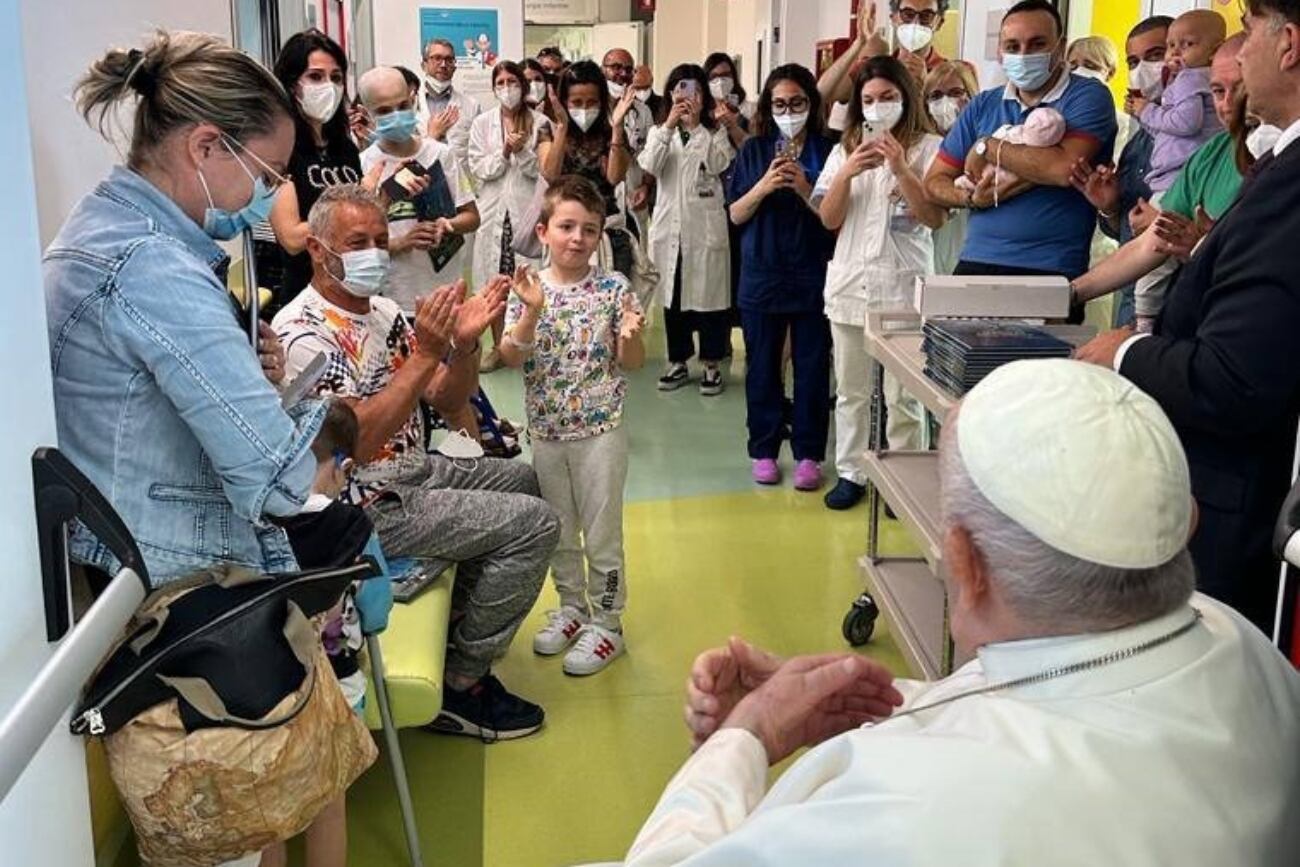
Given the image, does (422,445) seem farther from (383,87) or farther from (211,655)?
(383,87)

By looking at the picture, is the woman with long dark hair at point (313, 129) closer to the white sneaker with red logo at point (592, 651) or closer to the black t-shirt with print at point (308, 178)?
the black t-shirt with print at point (308, 178)

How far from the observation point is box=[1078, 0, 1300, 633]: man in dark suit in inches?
71.5

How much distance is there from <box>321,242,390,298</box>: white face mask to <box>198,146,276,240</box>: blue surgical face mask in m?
0.80

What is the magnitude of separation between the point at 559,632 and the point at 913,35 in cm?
317

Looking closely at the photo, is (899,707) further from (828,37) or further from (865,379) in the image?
(828,37)

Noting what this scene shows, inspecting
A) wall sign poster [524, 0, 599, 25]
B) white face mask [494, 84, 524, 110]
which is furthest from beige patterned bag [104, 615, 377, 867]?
wall sign poster [524, 0, 599, 25]

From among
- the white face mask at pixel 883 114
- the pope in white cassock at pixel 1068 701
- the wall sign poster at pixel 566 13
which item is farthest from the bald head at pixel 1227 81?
the wall sign poster at pixel 566 13

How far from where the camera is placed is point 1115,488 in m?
1.16

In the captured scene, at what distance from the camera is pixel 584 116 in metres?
6.51

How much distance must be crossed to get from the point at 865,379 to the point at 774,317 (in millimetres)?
571

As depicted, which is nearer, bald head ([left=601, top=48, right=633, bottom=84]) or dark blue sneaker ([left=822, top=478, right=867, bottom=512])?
dark blue sneaker ([left=822, top=478, right=867, bottom=512])

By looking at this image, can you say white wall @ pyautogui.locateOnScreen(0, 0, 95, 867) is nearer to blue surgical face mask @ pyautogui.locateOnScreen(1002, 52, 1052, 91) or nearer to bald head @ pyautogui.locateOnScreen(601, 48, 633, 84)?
blue surgical face mask @ pyautogui.locateOnScreen(1002, 52, 1052, 91)

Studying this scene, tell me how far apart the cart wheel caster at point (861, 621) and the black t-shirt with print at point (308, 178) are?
200 cm

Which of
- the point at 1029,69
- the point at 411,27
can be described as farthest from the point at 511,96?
the point at 1029,69
